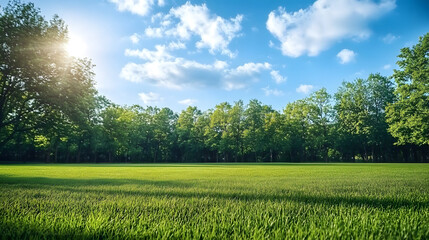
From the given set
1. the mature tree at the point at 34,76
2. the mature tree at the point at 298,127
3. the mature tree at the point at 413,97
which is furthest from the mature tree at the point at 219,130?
the mature tree at the point at 34,76

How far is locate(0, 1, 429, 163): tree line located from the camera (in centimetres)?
→ 1485

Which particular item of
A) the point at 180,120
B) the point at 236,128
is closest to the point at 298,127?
the point at 236,128

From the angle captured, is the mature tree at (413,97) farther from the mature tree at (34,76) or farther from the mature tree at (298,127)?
the mature tree at (34,76)

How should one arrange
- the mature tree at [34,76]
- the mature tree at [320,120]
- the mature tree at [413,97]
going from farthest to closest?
the mature tree at [320,120] < the mature tree at [413,97] < the mature tree at [34,76]

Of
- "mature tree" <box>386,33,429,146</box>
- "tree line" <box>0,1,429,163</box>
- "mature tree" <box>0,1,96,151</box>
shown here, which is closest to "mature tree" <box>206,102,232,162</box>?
"tree line" <box>0,1,429,163</box>

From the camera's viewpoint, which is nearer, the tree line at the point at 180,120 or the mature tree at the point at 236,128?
the tree line at the point at 180,120

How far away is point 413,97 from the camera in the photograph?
93.1ft

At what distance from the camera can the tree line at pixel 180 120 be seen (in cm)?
1485

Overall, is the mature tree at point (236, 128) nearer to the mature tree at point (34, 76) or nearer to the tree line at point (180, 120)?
the tree line at point (180, 120)

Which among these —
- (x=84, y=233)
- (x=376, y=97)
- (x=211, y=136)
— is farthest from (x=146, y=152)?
(x=84, y=233)

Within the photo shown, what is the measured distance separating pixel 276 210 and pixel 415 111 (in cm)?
3670

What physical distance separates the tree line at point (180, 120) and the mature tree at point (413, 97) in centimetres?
13

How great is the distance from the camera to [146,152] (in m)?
74.2

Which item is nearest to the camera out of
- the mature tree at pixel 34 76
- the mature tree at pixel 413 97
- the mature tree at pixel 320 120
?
the mature tree at pixel 34 76
